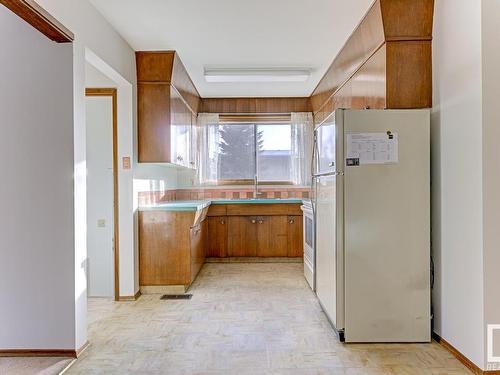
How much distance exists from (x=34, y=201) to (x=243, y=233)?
313 cm

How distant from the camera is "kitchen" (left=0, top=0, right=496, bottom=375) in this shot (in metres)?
2.23

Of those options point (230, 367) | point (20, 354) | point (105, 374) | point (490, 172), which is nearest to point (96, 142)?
point (20, 354)

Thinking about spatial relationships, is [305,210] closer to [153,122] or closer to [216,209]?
[216,209]

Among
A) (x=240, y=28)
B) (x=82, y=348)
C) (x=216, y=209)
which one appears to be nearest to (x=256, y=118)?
(x=216, y=209)

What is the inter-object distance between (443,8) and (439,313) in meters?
2.07

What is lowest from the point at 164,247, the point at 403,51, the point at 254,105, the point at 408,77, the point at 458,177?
the point at 164,247

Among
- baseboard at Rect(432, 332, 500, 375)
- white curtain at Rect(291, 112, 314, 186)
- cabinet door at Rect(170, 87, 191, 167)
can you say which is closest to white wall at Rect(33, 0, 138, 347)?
cabinet door at Rect(170, 87, 191, 167)

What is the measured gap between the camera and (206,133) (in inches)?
210

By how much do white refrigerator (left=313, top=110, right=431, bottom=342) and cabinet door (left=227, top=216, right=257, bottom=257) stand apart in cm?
269

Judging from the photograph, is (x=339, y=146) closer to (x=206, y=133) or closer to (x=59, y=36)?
(x=59, y=36)

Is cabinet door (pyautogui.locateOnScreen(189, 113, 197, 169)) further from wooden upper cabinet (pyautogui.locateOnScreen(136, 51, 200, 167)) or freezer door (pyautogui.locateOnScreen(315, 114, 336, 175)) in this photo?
freezer door (pyautogui.locateOnScreen(315, 114, 336, 175))

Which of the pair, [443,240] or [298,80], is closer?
[443,240]

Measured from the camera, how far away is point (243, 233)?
503 cm

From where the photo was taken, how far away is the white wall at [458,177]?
1.99 metres
